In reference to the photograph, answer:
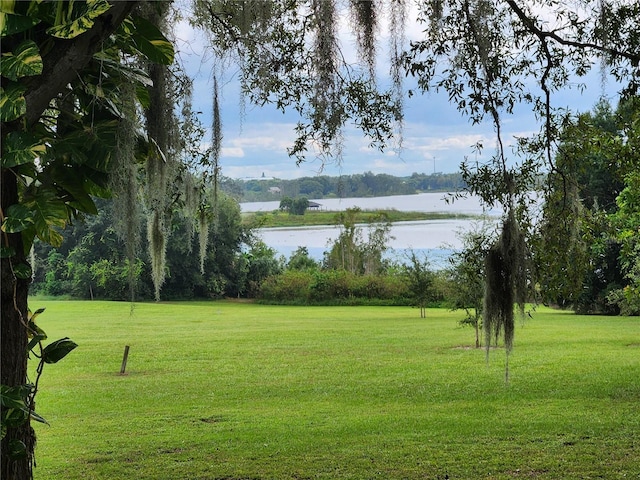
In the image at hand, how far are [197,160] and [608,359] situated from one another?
1021 centimetres

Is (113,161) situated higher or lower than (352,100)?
lower

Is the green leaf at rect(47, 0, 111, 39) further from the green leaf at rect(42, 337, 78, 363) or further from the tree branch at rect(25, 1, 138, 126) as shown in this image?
the green leaf at rect(42, 337, 78, 363)

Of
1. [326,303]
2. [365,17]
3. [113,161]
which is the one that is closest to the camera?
[113,161]

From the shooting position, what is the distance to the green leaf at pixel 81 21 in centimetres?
123

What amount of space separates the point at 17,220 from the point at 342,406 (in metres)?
7.70

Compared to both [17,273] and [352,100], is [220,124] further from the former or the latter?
[17,273]

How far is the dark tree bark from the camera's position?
1.47m

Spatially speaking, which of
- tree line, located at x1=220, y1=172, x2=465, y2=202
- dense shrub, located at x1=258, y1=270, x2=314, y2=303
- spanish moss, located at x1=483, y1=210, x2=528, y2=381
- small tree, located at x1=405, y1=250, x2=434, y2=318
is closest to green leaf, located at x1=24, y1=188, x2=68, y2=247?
spanish moss, located at x1=483, y1=210, x2=528, y2=381

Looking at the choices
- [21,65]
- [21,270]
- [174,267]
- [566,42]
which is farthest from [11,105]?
[174,267]

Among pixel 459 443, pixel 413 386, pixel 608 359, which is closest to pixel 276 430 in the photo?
pixel 459 443

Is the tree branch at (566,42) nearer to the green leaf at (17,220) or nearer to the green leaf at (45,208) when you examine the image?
the green leaf at (45,208)

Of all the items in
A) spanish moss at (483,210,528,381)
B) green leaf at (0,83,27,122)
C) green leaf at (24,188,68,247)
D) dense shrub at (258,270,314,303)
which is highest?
green leaf at (0,83,27,122)

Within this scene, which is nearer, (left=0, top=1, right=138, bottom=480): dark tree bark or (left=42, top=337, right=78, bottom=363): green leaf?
(left=0, top=1, right=138, bottom=480): dark tree bark

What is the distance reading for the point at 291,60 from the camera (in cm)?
389
